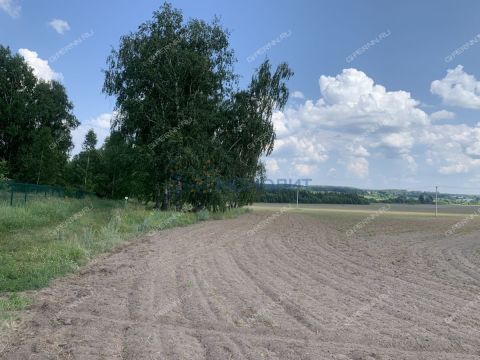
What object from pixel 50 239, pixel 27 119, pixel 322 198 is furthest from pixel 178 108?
pixel 322 198

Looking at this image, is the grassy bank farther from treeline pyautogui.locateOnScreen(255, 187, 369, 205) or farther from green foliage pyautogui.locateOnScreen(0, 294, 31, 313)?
treeline pyautogui.locateOnScreen(255, 187, 369, 205)

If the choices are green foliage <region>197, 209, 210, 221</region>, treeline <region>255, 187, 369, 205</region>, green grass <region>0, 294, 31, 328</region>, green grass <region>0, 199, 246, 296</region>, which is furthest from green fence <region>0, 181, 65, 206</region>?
treeline <region>255, 187, 369, 205</region>

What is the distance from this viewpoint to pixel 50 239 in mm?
13102

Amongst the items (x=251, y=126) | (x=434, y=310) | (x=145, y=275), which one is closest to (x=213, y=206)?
(x=251, y=126)

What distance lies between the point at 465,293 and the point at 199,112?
73.6 feet

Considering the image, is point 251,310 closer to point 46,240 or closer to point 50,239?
point 46,240

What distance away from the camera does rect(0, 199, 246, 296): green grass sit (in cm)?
853

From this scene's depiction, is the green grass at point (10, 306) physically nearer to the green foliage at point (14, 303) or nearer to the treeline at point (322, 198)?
A: the green foliage at point (14, 303)

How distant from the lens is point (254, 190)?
38406 mm

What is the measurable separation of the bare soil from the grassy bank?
40 centimetres

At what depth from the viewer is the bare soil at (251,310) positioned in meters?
5.00

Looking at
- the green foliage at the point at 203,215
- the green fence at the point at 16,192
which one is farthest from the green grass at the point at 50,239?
the green foliage at the point at 203,215

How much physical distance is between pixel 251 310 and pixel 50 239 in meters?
8.60

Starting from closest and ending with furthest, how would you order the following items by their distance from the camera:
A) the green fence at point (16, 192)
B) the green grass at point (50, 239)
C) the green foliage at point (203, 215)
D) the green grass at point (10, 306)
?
the green grass at point (10, 306)
the green grass at point (50, 239)
the green fence at point (16, 192)
the green foliage at point (203, 215)
